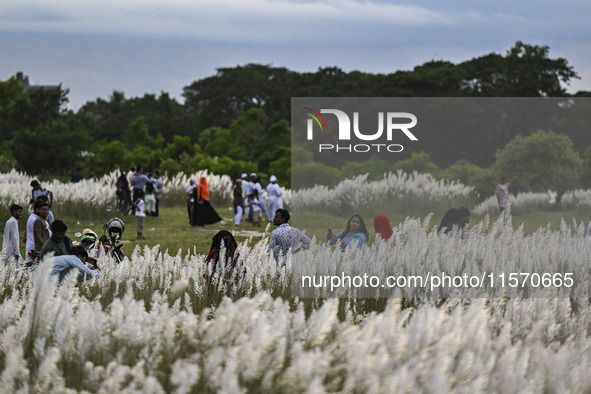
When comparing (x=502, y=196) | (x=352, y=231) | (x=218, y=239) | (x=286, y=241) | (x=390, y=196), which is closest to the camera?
(x=218, y=239)

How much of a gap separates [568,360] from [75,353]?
9.38 ft

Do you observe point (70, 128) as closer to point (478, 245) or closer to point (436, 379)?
point (478, 245)

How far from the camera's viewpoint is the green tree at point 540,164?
17.6 metres

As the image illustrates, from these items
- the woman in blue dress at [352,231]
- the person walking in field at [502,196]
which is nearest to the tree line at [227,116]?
the person walking in field at [502,196]

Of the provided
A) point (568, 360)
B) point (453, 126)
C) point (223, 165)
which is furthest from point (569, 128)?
point (568, 360)

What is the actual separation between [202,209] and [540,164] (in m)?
7.92

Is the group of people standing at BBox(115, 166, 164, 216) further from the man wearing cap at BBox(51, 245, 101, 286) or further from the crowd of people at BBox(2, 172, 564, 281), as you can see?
the man wearing cap at BBox(51, 245, 101, 286)

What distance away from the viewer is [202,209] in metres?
19.5

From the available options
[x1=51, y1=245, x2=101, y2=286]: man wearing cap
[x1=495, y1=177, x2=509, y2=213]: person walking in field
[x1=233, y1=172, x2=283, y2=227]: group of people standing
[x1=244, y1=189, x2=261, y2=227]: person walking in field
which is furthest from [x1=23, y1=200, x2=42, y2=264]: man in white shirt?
[x1=244, y1=189, x2=261, y2=227]: person walking in field

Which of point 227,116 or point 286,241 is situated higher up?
point 227,116

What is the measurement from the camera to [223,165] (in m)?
29.7

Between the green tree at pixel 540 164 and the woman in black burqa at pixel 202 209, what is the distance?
683 centimetres

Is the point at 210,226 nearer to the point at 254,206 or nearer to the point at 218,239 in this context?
the point at 254,206

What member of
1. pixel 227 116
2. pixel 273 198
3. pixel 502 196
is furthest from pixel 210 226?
pixel 227 116
